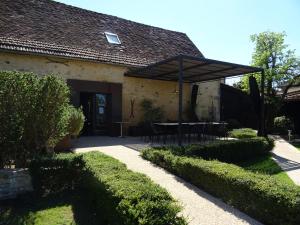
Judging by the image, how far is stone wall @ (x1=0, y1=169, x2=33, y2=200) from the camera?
234 inches

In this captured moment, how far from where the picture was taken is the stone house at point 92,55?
38.1ft

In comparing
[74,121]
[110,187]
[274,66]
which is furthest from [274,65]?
[110,187]

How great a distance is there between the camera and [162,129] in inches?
445

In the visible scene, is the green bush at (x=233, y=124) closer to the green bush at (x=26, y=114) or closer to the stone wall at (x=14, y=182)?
the green bush at (x=26, y=114)

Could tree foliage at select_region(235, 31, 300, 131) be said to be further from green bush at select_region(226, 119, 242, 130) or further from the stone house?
the stone house

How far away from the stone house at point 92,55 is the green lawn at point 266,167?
656cm

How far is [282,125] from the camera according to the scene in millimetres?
17828

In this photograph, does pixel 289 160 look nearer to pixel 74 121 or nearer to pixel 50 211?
pixel 74 121

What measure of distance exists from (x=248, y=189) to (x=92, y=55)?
31.8 feet

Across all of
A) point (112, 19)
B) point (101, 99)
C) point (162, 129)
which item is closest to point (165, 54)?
point (112, 19)

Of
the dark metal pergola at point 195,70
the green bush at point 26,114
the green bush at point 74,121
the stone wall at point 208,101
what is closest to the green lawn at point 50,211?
the green bush at point 26,114

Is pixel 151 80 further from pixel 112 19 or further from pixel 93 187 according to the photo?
pixel 93 187

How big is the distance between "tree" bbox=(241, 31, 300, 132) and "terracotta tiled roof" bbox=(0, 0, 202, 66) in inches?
196

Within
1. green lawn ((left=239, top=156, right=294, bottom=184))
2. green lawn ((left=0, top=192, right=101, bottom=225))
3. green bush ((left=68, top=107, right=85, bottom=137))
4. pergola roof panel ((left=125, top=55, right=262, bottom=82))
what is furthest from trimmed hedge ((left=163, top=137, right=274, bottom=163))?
green lawn ((left=0, top=192, right=101, bottom=225))
